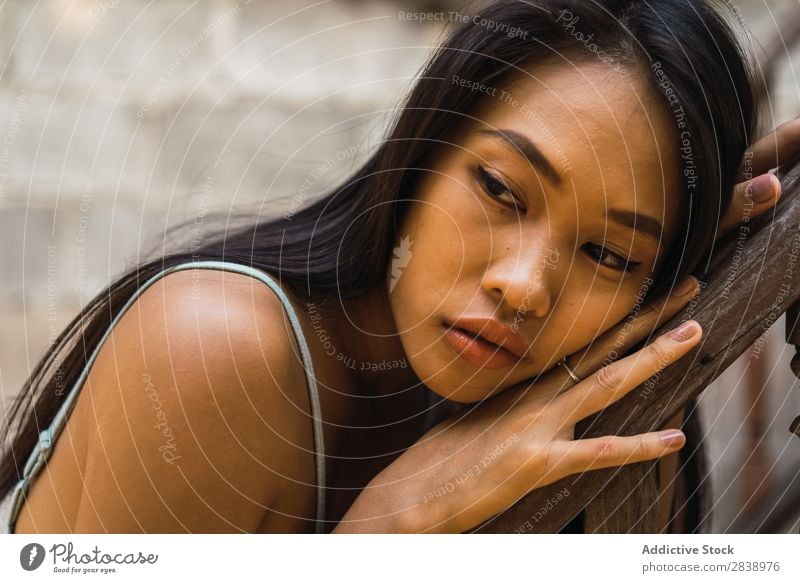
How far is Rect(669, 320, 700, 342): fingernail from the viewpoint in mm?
378

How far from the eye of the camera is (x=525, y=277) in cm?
39

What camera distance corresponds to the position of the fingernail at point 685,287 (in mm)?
400

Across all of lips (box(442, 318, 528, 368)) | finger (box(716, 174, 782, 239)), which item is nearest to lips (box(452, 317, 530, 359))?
lips (box(442, 318, 528, 368))

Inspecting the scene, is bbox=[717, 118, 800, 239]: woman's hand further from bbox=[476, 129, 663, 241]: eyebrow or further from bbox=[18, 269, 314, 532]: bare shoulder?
bbox=[18, 269, 314, 532]: bare shoulder

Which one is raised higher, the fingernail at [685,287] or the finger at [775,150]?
the finger at [775,150]

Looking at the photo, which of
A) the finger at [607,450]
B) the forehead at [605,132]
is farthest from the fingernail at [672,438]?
the forehead at [605,132]

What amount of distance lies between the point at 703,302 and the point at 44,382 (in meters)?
0.38

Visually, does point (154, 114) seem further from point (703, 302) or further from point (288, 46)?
point (703, 302)

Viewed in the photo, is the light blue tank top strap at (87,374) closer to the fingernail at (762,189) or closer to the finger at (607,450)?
the finger at (607,450)

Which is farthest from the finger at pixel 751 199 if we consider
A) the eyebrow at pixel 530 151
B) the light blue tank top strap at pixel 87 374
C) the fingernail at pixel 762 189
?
the light blue tank top strap at pixel 87 374

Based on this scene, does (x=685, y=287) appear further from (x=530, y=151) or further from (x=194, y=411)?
(x=194, y=411)

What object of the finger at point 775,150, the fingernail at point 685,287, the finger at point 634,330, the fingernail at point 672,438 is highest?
the finger at point 775,150

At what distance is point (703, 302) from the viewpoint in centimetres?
39
